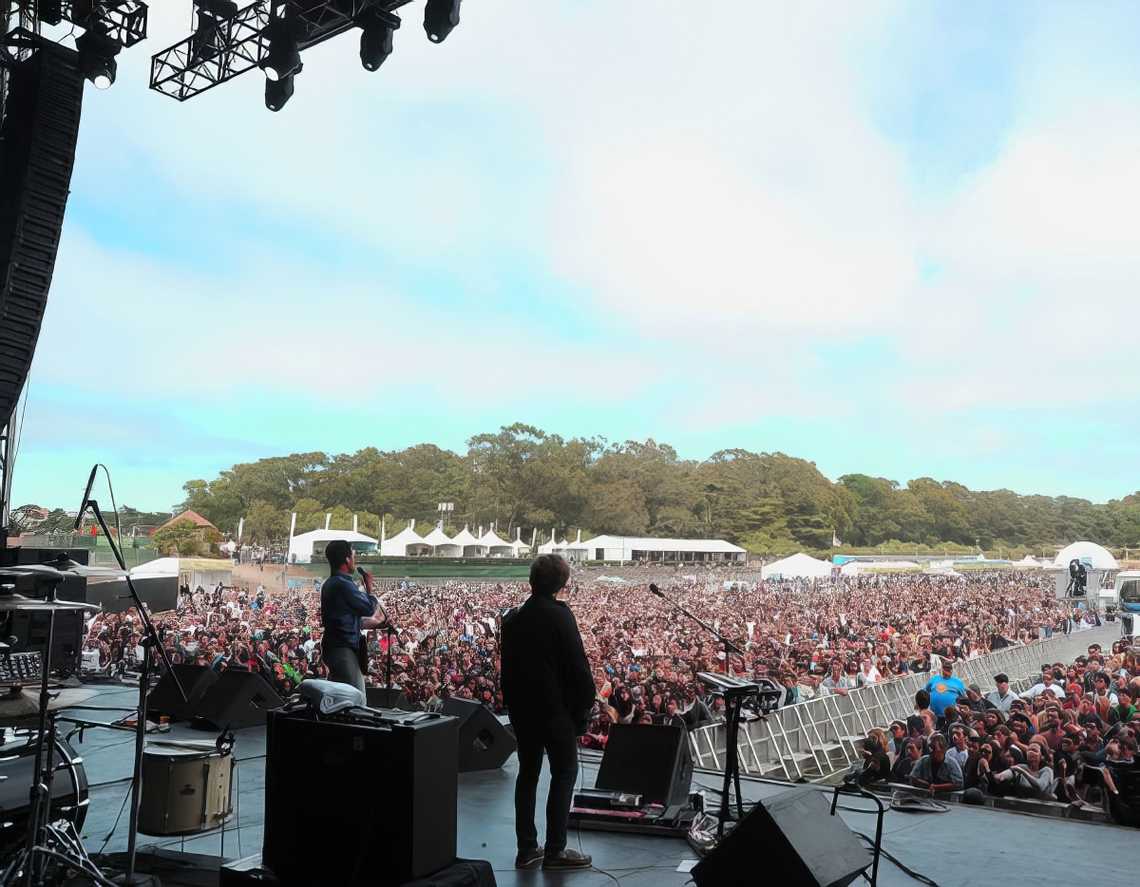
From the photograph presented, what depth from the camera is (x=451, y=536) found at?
8828 millimetres

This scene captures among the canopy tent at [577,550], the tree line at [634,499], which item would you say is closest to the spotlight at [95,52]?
the tree line at [634,499]

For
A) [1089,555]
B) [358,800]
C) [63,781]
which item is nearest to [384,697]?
[63,781]

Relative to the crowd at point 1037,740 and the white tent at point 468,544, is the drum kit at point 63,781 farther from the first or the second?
the white tent at point 468,544

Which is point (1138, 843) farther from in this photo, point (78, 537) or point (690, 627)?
point (78, 537)

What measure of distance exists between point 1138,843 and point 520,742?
2.50 m

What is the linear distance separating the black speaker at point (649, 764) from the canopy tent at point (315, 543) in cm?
525

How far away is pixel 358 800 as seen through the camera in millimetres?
2295

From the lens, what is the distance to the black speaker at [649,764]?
3771mm

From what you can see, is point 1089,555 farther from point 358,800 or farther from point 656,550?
point 358,800

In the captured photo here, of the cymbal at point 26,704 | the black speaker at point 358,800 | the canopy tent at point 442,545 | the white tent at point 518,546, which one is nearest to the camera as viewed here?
the black speaker at point 358,800

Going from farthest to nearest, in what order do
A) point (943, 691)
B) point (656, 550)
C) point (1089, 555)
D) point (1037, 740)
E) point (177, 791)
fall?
point (656, 550) < point (1089, 555) < point (943, 691) < point (1037, 740) < point (177, 791)

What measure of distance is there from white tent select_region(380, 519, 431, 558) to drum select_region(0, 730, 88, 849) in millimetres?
5485

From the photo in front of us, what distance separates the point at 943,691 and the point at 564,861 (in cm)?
368

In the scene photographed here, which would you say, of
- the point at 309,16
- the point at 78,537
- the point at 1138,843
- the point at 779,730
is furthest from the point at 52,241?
the point at 1138,843
